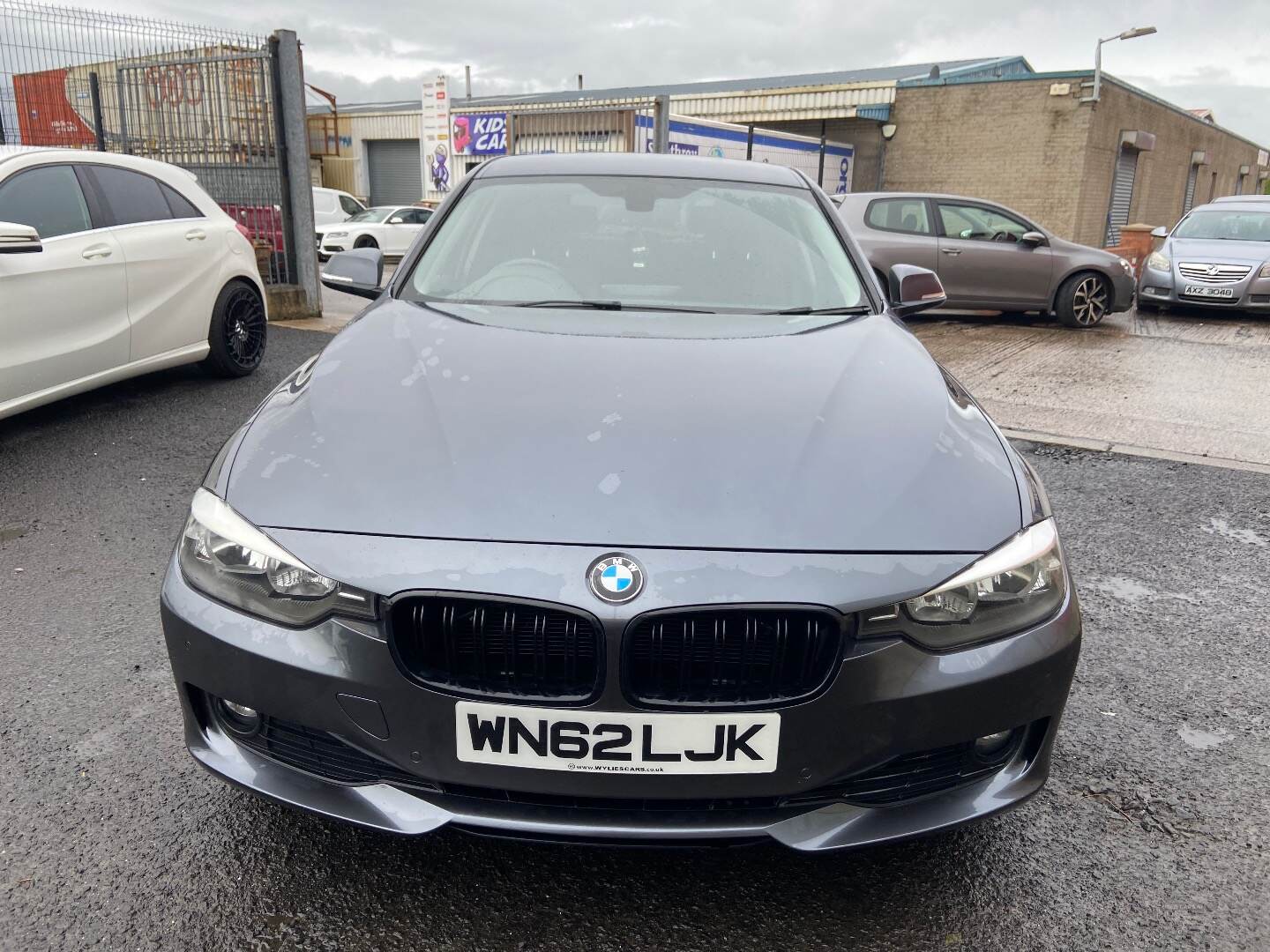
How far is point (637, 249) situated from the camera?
10.1ft

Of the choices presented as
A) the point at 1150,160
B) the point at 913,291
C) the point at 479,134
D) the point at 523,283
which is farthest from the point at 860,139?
the point at 523,283

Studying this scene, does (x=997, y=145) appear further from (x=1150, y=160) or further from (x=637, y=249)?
(x=637, y=249)

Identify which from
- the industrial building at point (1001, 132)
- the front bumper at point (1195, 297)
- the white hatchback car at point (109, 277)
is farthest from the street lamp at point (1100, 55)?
the white hatchback car at point (109, 277)

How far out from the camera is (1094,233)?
70.6ft

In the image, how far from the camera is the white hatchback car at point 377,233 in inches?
727

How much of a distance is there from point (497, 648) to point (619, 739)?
10.0 inches

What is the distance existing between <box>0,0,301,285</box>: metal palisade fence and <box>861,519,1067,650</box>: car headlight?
30.3 feet

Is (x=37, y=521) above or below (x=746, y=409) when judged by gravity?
below

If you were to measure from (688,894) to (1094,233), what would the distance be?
22802 mm

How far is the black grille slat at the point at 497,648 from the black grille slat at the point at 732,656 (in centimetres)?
9

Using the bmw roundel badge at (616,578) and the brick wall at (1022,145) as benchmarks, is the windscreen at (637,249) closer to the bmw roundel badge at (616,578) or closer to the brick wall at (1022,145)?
the bmw roundel badge at (616,578)

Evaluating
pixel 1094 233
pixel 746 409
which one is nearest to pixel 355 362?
pixel 746 409

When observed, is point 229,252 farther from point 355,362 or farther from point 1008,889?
point 1008,889

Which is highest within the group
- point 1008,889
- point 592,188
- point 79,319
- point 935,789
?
point 592,188
